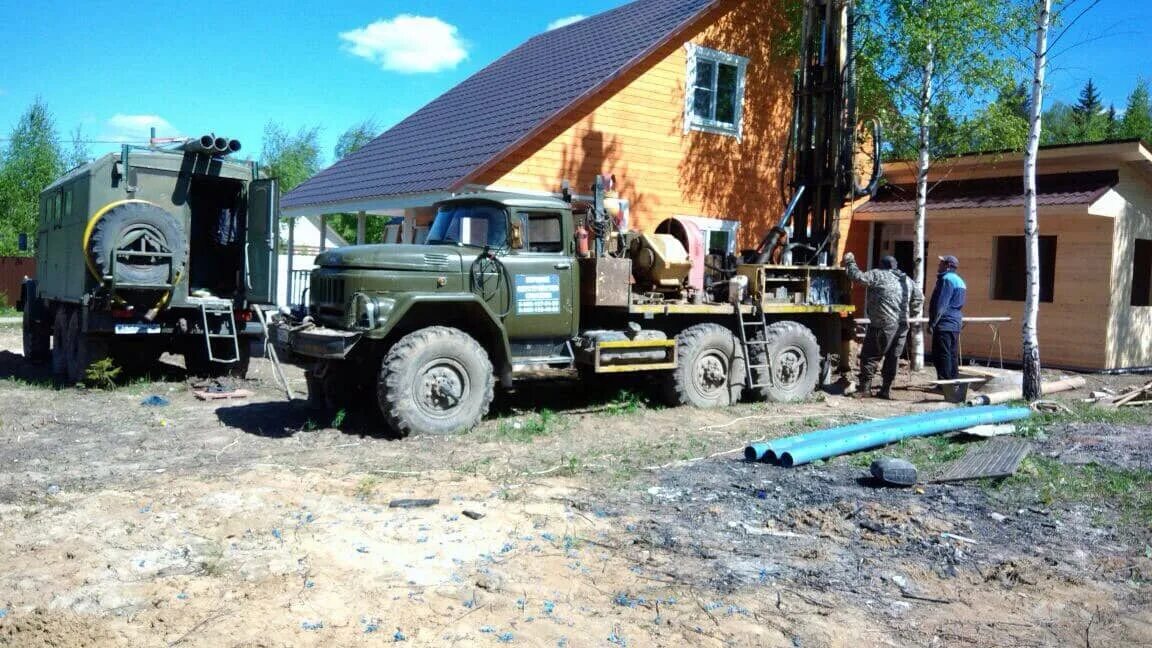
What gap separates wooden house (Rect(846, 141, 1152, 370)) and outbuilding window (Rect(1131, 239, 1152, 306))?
0.06 ft

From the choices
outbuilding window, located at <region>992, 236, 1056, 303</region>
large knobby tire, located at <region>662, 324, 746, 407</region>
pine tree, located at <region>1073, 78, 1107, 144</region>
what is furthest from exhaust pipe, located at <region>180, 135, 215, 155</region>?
pine tree, located at <region>1073, 78, 1107, 144</region>

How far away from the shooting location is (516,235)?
368 inches

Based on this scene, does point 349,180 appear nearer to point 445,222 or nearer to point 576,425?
point 445,222

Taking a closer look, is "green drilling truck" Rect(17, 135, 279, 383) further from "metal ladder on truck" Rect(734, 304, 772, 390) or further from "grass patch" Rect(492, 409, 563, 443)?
"metal ladder on truck" Rect(734, 304, 772, 390)

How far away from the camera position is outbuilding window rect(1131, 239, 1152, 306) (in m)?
16.0

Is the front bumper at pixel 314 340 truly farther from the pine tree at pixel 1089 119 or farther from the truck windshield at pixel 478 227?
the pine tree at pixel 1089 119

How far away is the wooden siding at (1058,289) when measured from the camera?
14680mm

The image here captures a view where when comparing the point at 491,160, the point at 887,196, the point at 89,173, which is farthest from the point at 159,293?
the point at 887,196

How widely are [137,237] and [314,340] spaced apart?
3.77 m

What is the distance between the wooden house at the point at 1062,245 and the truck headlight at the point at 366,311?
36.9 ft

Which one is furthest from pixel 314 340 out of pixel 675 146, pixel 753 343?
pixel 675 146

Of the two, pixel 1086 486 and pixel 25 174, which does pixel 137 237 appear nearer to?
pixel 1086 486

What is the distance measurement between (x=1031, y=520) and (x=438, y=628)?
414cm

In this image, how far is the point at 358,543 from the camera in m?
5.29
